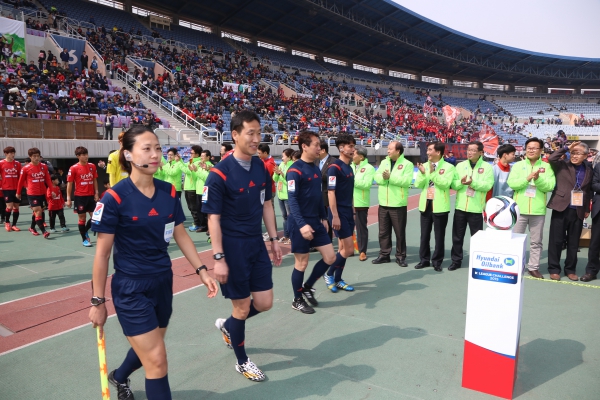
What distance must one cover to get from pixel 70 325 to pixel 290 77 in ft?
117

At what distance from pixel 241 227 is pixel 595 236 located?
522 cm

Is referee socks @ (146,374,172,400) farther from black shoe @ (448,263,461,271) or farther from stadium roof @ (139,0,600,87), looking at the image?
stadium roof @ (139,0,600,87)

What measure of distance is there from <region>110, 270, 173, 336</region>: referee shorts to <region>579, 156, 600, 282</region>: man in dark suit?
5.74 m

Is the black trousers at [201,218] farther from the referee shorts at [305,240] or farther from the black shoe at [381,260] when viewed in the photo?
the referee shorts at [305,240]

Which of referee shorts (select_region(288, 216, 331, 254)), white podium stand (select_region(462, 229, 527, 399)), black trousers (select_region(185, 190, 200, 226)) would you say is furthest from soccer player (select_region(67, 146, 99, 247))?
white podium stand (select_region(462, 229, 527, 399))

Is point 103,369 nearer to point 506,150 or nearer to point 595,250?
point 595,250

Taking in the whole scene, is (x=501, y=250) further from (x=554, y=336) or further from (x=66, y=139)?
(x=66, y=139)

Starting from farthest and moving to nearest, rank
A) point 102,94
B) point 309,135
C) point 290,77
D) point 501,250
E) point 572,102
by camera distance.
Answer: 1. point 572,102
2. point 290,77
3. point 102,94
4. point 309,135
5. point 501,250

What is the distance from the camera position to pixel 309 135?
4.28 m

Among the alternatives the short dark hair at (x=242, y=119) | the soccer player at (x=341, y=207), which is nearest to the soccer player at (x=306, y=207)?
the soccer player at (x=341, y=207)

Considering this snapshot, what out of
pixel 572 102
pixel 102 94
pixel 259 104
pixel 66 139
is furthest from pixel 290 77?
pixel 572 102

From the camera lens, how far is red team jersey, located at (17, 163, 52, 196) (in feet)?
26.8

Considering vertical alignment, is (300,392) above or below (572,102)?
below

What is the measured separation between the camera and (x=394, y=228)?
645 cm
